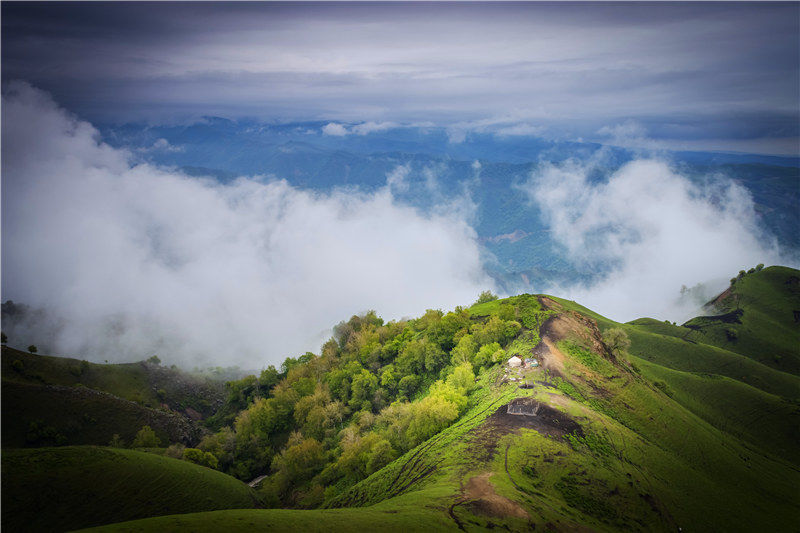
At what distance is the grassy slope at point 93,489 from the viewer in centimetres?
5681

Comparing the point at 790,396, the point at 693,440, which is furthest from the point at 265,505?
the point at 790,396

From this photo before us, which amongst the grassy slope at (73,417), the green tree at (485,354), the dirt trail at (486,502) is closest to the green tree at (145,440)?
the grassy slope at (73,417)

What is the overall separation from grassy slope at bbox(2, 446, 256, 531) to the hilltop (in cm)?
473

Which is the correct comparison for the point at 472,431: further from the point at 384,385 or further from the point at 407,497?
the point at 384,385

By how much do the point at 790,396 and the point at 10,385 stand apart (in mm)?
249210

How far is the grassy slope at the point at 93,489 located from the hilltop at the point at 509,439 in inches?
186

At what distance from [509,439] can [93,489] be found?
6746 cm

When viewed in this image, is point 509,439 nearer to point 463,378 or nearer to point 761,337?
point 463,378

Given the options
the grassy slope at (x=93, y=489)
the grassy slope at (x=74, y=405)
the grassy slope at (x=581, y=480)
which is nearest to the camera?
the grassy slope at (x=581, y=480)

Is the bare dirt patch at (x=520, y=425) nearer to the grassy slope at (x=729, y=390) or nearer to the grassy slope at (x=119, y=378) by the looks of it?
the grassy slope at (x=729, y=390)

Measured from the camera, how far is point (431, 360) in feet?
354

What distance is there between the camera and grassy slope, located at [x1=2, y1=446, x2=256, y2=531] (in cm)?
5681

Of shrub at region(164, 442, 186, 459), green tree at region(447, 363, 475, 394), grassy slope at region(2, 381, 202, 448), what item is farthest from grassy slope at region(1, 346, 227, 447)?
green tree at region(447, 363, 475, 394)

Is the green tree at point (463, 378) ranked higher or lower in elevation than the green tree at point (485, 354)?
lower
